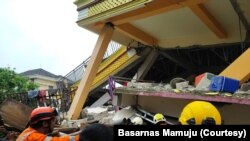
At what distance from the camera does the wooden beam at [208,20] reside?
9334 millimetres

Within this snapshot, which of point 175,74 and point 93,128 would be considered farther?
point 175,74

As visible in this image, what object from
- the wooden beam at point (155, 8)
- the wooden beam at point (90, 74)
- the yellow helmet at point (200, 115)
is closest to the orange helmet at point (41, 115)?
the yellow helmet at point (200, 115)

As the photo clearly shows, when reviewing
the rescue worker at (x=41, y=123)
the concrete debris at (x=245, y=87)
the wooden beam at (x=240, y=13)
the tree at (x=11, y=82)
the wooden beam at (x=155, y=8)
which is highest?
the wooden beam at (x=155, y=8)

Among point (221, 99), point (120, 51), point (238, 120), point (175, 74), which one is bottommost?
point (238, 120)

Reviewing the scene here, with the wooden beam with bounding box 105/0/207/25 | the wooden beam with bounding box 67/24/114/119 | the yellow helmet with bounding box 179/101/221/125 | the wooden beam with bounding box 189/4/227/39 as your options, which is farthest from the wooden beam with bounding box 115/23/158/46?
the yellow helmet with bounding box 179/101/221/125

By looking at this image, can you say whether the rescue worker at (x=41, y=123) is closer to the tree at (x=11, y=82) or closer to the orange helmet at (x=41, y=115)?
the orange helmet at (x=41, y=115)

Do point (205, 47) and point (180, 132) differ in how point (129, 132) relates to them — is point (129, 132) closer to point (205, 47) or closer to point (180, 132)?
point (180, 132)

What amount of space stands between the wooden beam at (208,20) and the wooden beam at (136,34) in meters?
2.84

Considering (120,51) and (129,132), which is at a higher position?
(120,51)

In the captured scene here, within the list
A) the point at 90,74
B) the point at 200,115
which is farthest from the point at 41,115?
the point at 90,74

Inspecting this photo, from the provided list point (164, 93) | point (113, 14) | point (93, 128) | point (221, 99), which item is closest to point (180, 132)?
point (93, 128)

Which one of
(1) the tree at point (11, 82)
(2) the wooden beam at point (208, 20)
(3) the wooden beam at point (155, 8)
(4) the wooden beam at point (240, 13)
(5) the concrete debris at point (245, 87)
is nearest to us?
(5) the concrete debris at point (245, 87)

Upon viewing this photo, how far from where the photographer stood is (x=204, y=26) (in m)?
11.2

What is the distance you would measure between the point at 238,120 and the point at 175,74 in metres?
9.61
